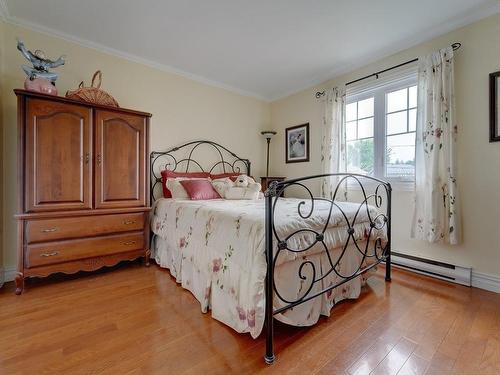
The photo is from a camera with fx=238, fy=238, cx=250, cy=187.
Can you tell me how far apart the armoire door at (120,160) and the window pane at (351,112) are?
8.03 ft

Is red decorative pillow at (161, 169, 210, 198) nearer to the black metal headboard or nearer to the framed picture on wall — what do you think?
the black metal headboard

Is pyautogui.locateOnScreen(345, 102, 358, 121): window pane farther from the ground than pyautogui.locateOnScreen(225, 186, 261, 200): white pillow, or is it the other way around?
pyautogui.locateOnScreen(345, 102, 358, 121): window pane

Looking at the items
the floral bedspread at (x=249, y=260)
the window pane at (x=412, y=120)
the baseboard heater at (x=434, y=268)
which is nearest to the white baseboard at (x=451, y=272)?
the baseboard heater at (x=434, y=268)

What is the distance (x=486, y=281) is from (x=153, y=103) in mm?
3806

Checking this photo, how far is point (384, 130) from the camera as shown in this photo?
8.85 ft

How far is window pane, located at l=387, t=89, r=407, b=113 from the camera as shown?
2560 millimetres

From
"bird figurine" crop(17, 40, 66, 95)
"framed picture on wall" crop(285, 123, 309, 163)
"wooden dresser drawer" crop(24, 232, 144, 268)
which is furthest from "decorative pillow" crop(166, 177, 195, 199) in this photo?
"framed picture on wall" crop(285, 123, 309, 163)

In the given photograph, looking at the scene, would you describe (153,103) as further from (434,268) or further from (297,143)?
(434,268)

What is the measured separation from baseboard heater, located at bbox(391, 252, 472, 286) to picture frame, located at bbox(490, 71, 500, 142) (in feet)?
3.78

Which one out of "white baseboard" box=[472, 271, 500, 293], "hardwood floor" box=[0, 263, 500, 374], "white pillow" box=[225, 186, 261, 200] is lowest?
"hardwood floor" box=[0, 263, 500, 374]

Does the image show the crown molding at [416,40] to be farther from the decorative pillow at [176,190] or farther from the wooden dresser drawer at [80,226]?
the wooden dresser drawer at [80,226]

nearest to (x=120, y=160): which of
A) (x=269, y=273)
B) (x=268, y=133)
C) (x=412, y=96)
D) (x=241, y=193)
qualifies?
(x=241, y=193)

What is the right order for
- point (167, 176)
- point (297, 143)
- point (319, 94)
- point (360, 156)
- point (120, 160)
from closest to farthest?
point (120, 160), point (167, 176), point (360, 156), point (319, 94), point (297, 143)

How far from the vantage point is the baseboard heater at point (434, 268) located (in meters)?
2.09
